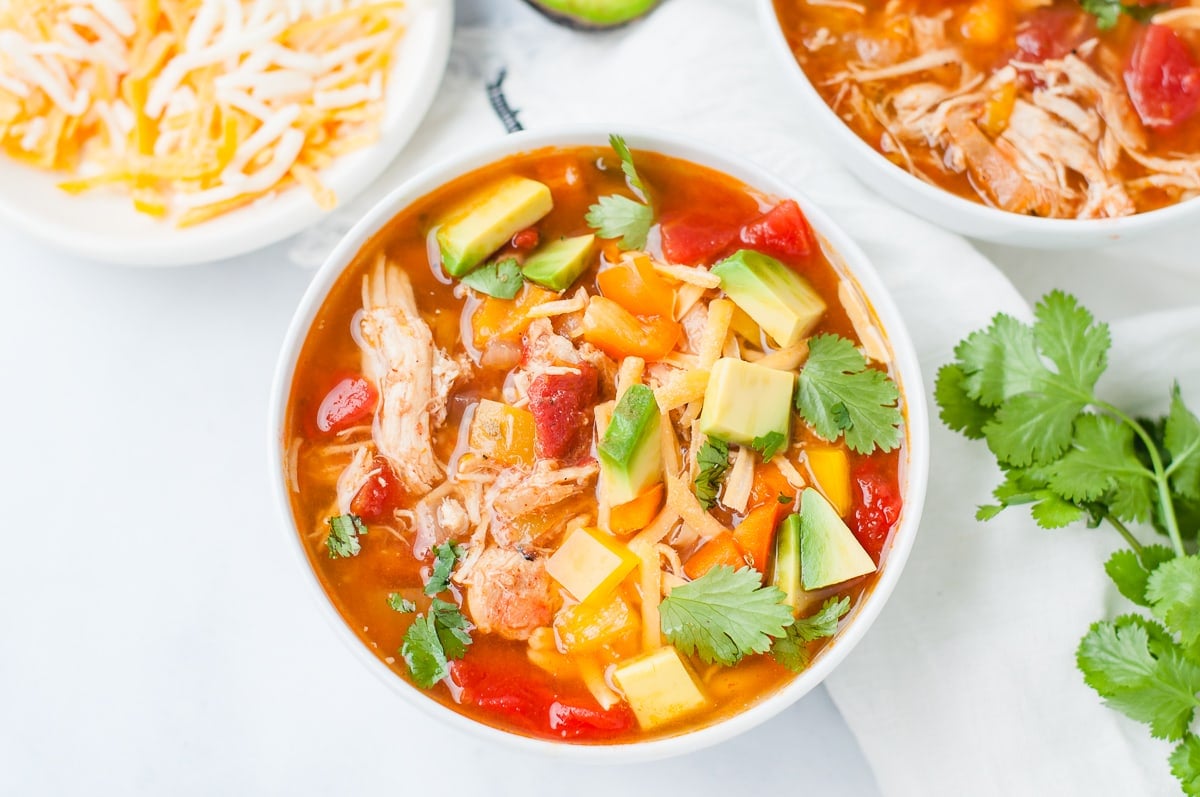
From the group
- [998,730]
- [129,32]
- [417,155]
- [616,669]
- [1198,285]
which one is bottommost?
[998,730]

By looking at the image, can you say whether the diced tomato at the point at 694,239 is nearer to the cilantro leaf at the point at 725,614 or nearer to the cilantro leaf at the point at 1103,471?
the cilantro leaf at the point at 725,614

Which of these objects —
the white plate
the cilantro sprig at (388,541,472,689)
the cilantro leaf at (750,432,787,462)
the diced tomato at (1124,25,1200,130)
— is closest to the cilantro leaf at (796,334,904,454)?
the cilantro leaf at (750,432,787,462)

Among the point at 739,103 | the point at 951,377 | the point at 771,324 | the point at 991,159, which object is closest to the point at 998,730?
the point at 951,377

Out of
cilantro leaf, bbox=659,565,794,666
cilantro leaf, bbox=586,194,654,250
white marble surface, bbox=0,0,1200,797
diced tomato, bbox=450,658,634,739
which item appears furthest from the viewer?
white marble surface, bbox=0,0,1200,797

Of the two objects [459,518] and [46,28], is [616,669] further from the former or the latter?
[46,28]

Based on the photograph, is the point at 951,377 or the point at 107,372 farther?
the point at 107,372

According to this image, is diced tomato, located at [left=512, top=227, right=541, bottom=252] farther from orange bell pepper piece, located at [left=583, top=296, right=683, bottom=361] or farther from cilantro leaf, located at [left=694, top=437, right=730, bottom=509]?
cilantro leaf, located at [left=694, top=437, right=730, bottom=509]

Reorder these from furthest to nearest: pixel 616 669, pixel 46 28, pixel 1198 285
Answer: pixel 1198 285
pixel 46 28
pixel 616 669
